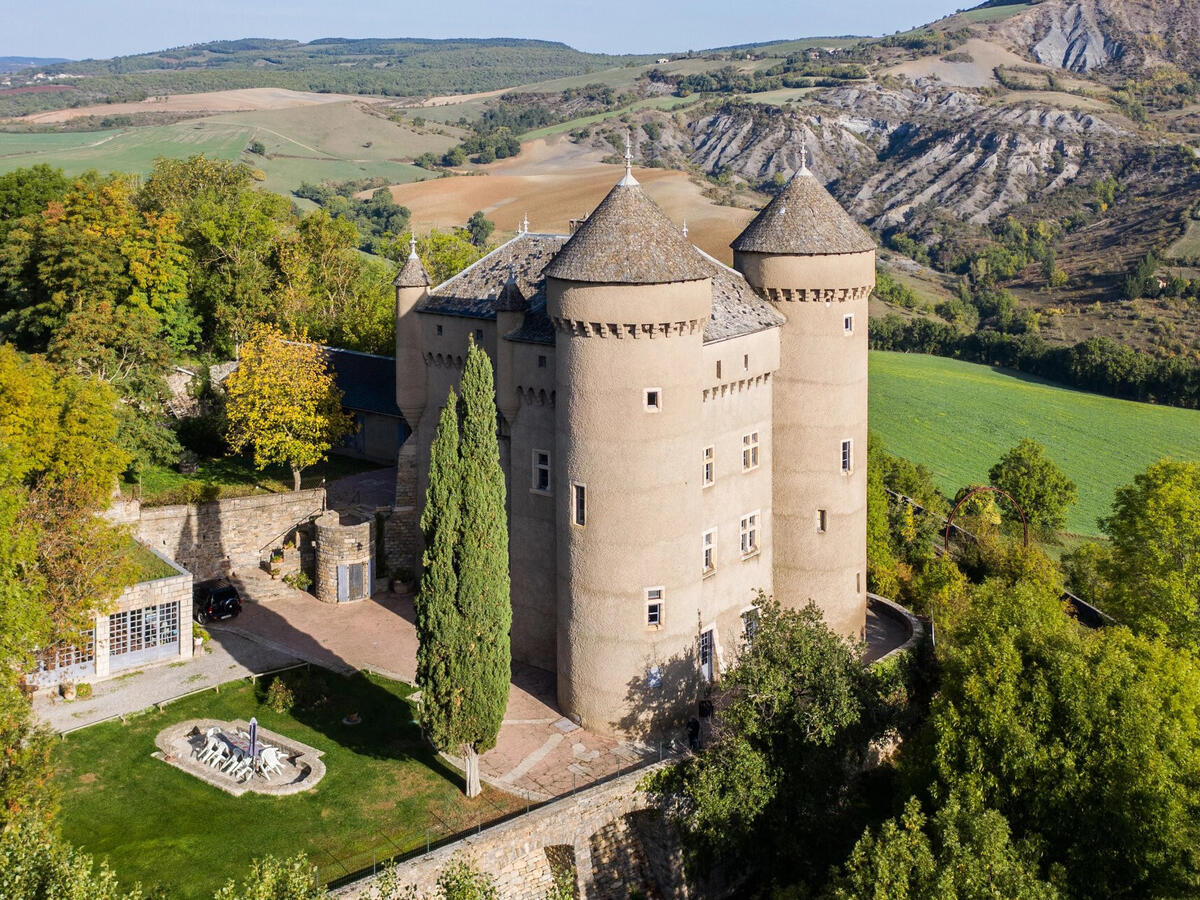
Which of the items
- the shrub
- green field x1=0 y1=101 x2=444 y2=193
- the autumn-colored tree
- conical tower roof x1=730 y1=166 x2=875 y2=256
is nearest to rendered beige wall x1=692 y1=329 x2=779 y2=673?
conical tower roof x1=730 y1=166 x2=875 y2=256

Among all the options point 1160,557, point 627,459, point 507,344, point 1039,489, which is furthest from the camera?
point 1039,489

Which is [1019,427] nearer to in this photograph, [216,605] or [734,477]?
[734,477]

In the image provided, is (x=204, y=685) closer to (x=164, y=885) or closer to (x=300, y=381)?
(x=164, y=885)

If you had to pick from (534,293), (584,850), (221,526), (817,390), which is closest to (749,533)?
(817,390)

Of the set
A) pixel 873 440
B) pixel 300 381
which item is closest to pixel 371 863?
pixel 300 381

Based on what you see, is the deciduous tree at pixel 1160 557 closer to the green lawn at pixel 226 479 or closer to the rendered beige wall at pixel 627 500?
the rendered beige wall at pixel 627 500

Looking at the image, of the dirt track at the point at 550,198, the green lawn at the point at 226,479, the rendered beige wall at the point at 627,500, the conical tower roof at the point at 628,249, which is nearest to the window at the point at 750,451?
the rendered beige wall at the point at 627,500
